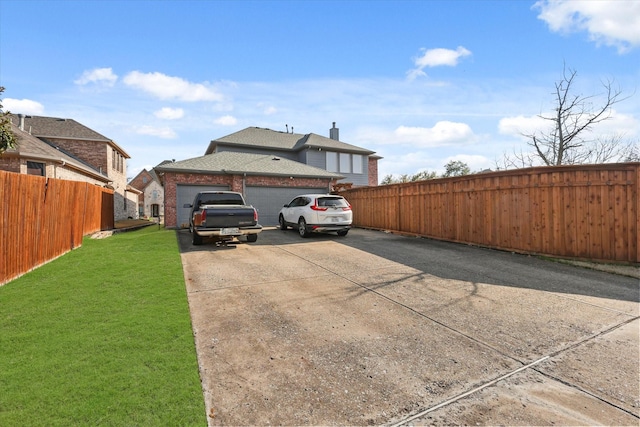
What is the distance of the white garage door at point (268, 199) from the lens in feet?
56.5

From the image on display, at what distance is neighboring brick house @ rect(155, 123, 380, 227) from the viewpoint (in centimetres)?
1548

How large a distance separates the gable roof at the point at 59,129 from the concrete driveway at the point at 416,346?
74.3 ft

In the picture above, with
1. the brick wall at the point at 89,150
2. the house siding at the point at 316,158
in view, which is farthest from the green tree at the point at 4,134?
the house siding at the point at 316,158

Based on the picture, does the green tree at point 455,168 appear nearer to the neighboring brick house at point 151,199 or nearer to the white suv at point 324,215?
the white suv at point 324,215

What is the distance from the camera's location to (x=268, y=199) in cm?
1761

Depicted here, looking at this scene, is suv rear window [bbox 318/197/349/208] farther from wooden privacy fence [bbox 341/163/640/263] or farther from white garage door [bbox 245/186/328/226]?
white garage door [bbox 245/186/328/226]

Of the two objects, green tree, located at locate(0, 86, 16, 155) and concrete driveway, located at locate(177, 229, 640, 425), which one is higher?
green tree, located at locate(0, 86, 16, 155)

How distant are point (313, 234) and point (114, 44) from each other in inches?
375

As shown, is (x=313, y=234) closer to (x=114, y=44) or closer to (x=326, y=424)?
(x=114, y=44)

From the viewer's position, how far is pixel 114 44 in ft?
30.6

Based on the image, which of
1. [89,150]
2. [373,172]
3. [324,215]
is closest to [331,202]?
[324,215]

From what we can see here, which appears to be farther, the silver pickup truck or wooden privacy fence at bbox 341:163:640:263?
the silver pickup truck

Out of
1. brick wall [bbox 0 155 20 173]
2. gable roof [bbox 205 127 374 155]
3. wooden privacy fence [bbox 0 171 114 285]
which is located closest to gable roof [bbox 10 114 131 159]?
gable roof [bbox 205 127 374 155]

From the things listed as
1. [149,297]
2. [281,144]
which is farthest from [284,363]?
[281,144]
